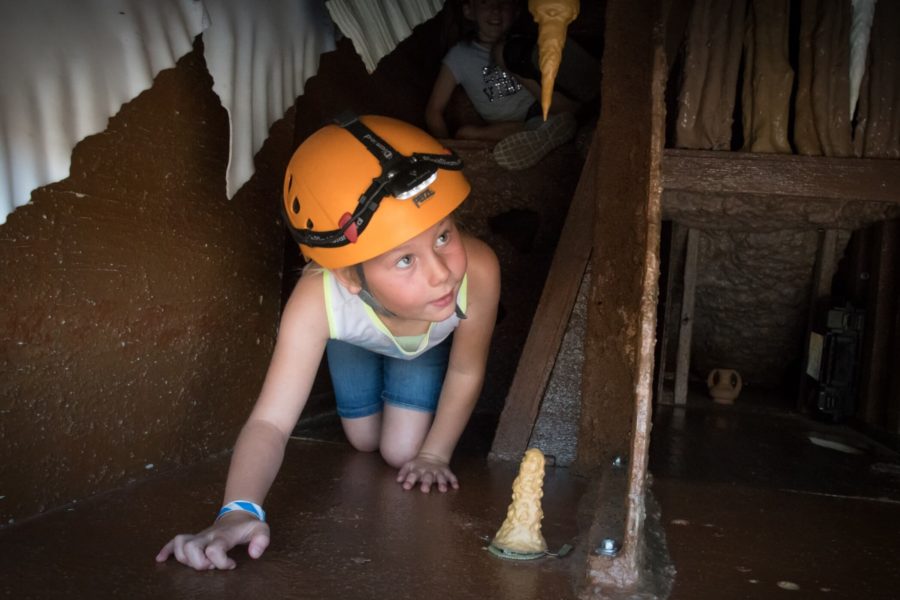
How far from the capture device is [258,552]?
1.69 meters

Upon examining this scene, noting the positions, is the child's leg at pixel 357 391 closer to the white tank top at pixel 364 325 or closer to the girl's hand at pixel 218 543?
the white tank top at pixel 364 325

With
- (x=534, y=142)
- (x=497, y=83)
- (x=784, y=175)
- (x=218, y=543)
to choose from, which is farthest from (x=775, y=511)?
(x=497, y=83)

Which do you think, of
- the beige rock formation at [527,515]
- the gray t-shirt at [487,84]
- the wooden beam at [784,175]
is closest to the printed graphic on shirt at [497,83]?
the gray t-shirt at [487,84]

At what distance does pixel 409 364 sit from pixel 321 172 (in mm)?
983

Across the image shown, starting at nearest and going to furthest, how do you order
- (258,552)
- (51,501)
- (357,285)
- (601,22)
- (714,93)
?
(258,552), (51,501), (357,285), (714,93), (601,22)

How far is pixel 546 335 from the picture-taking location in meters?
2.71

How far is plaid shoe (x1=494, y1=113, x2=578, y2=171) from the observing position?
11.1ft

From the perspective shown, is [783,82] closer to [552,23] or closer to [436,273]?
[552,23]

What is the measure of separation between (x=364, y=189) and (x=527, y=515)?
834 mm

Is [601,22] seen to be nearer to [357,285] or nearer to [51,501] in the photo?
[357,285]

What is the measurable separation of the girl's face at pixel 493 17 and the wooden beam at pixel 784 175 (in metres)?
1.55

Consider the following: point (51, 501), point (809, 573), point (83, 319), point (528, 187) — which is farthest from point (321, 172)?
point (528, 187)

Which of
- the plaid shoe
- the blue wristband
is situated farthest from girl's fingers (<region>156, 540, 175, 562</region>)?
the plaid shoe

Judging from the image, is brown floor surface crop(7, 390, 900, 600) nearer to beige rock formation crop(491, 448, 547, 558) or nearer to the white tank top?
beige rock formation crop(491, 448, 547, 558)
